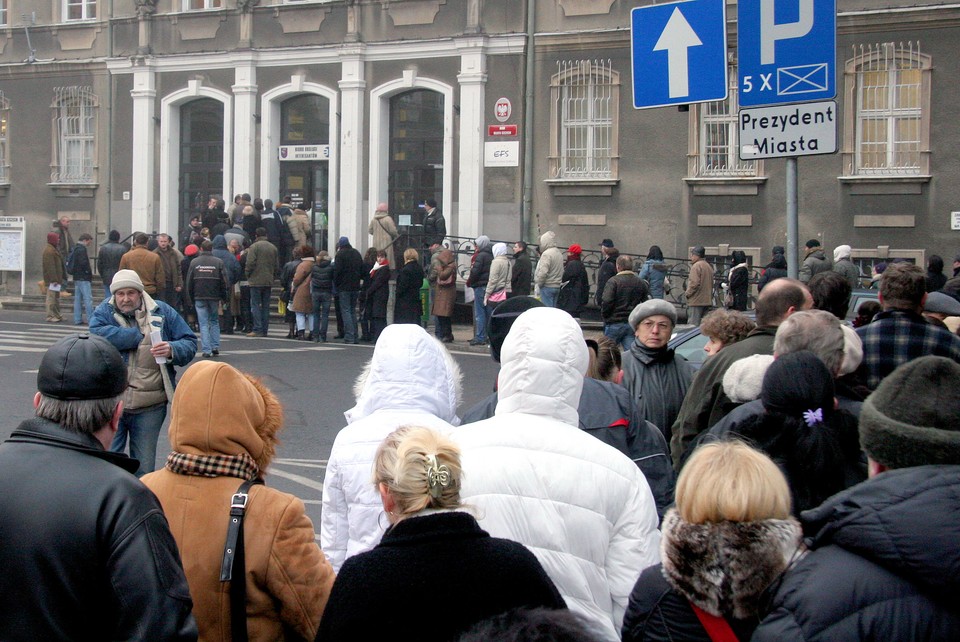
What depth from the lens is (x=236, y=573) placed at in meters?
3.38

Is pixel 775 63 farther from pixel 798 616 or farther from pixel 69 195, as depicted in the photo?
pixel 69 195

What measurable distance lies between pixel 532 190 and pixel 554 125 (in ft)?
4.75

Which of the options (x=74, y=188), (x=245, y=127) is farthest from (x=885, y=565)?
(x=74, y=188)

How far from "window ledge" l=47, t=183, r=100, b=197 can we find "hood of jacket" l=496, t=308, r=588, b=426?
27555 mm

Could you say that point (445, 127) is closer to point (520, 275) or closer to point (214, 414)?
point (520, 275)

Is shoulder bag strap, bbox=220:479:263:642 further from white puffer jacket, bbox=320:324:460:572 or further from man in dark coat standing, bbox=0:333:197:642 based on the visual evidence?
white puffer jacket, bbox=320:324:460:572

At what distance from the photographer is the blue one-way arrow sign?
30.7 feet

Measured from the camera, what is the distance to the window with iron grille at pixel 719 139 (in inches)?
902

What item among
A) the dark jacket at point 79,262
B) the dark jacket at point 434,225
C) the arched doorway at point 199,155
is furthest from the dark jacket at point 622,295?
the arched doorway at point 199,155

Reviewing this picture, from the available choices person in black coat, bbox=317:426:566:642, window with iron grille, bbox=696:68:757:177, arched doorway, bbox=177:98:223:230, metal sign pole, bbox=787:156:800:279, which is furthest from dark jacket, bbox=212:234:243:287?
person in black coat, bbox=317:426:566:642

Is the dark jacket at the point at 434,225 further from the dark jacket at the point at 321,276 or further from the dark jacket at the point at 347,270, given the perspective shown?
the dark jacket at the point at 321,276

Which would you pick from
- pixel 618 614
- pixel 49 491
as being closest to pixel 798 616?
pixel 618 614

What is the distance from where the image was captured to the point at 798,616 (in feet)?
8.35

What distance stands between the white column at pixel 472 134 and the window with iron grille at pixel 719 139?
477cm
